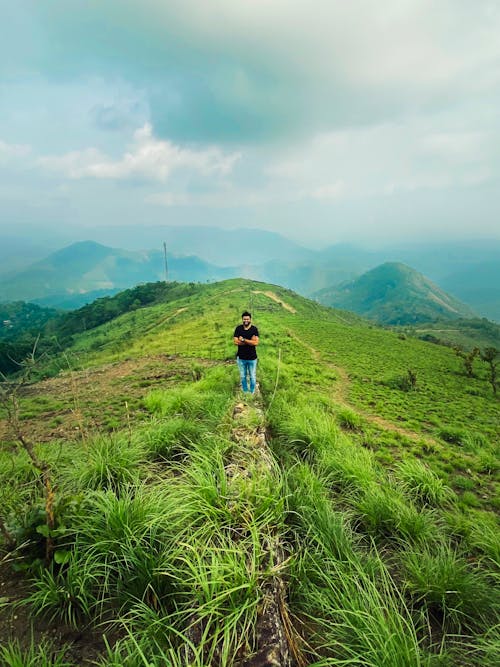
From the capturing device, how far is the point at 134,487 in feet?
13.5

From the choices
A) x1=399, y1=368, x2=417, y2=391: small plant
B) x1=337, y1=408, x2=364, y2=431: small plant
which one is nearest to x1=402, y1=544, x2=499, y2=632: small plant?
x1=337, y1=408, x2=364, y2=431: small plant

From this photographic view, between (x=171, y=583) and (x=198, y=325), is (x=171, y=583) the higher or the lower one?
the higher one

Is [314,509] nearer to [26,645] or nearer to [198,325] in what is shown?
[26,645]

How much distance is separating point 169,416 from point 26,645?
5015 millimetres

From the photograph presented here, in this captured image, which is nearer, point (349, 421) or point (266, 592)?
point (266, 592)

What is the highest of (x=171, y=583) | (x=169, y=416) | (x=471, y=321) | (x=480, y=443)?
(x=171, y=583)

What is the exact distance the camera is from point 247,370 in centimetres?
955

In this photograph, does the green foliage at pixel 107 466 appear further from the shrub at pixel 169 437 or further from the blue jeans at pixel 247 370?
the blue jeans at pixel 247 370

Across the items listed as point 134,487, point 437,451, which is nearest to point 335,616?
point 134,487

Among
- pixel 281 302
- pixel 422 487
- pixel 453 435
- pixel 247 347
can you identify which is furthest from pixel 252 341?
pixel 281 302

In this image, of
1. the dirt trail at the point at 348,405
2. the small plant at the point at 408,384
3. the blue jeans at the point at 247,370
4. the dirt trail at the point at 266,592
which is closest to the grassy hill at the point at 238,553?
the dirt trail at the point at 266,592

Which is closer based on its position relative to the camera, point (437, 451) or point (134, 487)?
point (134, 487)

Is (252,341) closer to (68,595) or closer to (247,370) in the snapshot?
(247,370)

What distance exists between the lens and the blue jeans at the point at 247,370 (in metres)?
9.32
